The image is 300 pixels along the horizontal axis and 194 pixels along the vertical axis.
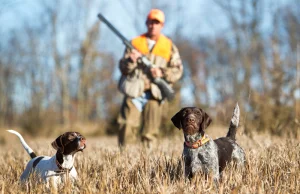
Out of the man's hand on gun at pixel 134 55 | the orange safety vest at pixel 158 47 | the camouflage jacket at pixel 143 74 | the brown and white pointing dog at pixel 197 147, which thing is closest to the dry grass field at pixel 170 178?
the brown and white pointing dog at pixel 197 147

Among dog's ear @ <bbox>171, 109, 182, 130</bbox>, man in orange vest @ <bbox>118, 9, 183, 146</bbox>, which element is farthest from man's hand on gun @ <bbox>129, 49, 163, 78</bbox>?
dog's ear @ <bbox>171, 109, 182, 130</bbox>

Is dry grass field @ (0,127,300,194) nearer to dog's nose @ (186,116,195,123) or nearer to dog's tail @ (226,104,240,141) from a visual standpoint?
dog's tail @ (226,104,240,141)

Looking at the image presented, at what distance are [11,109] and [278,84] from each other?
4548 centimetres

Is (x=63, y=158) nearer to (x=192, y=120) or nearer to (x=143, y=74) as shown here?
(x=192, y=120)

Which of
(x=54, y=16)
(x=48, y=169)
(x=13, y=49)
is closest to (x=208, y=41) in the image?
(x=13, y=49)

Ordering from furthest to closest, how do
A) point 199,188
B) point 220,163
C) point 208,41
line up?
point 208,41
point 220,163
point 199,188

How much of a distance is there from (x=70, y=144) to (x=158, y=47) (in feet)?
12.8

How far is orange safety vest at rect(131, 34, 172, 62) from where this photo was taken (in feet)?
26.5

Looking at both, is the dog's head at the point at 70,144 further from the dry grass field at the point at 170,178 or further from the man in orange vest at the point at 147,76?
the man in orange vest at the point at 147,76

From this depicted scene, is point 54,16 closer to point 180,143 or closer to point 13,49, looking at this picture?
point 13,49

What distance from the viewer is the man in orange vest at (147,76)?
7914 millimetres

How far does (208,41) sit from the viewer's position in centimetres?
6178

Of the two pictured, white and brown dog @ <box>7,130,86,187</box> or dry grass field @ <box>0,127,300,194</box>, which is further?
white and brown dog @ <box>7,130,86,187</box>

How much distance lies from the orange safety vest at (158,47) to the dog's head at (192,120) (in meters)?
3.73
